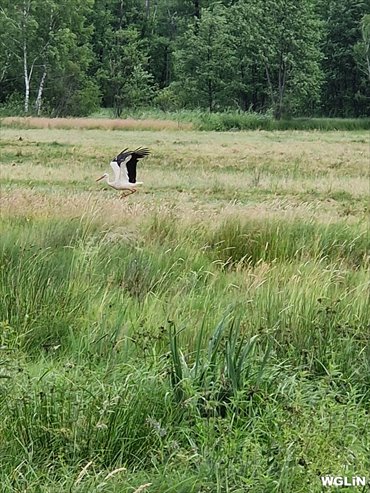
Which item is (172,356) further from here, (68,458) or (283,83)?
(283,83)

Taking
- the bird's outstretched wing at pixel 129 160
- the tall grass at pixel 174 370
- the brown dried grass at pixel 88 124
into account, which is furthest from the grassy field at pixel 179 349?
the brown dried grass at pixel 88 124

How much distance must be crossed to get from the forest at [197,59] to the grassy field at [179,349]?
43813 mm

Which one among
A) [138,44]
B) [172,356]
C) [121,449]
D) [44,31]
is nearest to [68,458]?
[121,449]

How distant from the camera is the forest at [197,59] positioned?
50344 mm

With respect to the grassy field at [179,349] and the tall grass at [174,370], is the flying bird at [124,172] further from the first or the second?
the tall grass at [174,370]

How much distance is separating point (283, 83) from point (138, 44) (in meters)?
13.1

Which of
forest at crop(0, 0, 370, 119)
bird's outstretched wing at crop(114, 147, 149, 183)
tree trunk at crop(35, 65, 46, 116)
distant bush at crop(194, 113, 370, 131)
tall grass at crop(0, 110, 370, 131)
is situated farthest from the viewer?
forest at crop(0, 0, 370, 119)

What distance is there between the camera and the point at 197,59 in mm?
57250

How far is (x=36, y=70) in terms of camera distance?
53438 millimetres

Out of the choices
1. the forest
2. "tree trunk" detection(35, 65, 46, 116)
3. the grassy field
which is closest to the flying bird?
the grassy field

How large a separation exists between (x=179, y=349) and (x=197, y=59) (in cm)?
5570

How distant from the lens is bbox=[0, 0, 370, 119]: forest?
5034cm

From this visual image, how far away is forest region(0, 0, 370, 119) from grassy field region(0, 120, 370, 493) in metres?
43.8

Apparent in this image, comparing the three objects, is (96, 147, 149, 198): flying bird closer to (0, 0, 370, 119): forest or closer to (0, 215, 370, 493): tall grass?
(0, 215, 370, 493): tall grass
